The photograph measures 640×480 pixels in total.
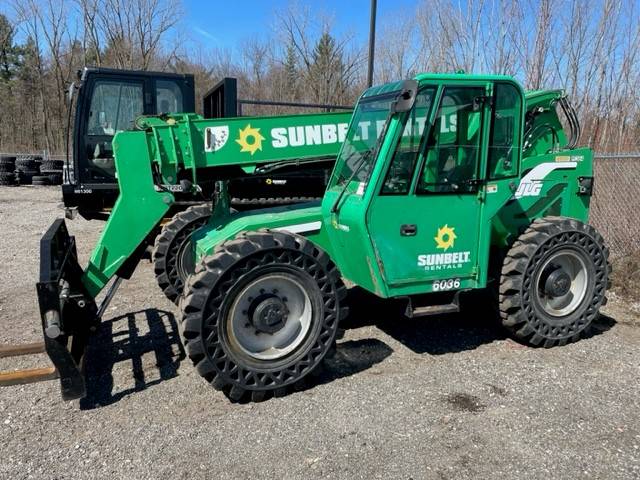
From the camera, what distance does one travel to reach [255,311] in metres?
4.09

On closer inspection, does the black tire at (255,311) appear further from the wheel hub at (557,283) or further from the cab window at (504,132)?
the wheel hub at (557,283)

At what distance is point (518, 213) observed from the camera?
17.0 ft

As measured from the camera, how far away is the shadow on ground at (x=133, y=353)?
13.8ft

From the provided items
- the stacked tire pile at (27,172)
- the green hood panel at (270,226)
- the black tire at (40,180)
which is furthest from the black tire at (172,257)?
the stacked tire pile at (27,172)

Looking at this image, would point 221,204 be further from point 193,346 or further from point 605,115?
point 605,115

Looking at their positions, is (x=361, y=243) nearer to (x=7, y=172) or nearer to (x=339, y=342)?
(x=339, y=342)

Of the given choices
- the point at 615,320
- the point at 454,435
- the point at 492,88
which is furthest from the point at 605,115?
Answer: the point at 454,435

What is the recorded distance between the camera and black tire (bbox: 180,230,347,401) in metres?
3.87

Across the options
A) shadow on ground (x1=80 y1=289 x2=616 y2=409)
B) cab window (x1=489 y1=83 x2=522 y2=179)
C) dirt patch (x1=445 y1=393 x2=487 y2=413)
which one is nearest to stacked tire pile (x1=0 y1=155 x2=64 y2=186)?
shadow on ground (x1=80 y1=289 x2=616 y2=409)

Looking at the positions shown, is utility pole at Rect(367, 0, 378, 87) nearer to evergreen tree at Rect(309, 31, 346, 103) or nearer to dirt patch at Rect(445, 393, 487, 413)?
dirt patch at Rect(445, 393, 487, 413)

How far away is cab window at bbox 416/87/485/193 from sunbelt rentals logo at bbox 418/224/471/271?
354 mm

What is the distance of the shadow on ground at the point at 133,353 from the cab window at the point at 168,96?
413 centimetres

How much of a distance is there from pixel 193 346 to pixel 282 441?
0.94 meters

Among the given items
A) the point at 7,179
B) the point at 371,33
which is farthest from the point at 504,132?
the point at 7,179
